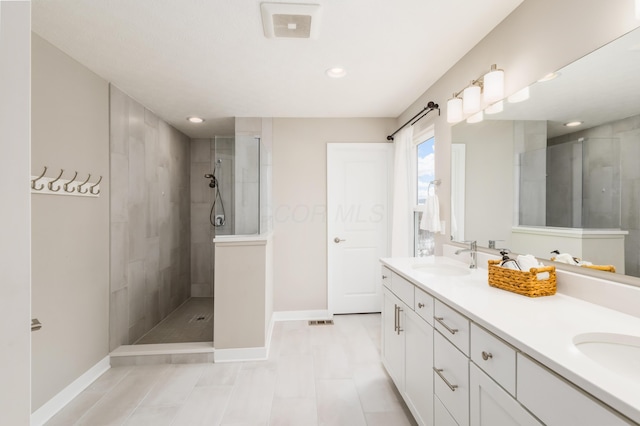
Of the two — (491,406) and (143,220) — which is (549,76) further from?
(143,220)

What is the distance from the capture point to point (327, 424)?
1.78 meters

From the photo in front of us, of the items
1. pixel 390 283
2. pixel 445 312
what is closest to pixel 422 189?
pixel 390 283

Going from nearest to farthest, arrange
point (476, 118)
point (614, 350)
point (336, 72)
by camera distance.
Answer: point (614, 350) → point (476, 118) → point (336, 72)

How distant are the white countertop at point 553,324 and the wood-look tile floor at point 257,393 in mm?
1022

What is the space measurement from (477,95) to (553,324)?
147 cm

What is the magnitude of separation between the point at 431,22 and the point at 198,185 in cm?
378

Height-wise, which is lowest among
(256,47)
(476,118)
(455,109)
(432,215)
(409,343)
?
(409,343)

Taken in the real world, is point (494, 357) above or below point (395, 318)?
above

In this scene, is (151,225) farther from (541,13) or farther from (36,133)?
(541,13)

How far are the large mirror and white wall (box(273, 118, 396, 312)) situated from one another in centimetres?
190


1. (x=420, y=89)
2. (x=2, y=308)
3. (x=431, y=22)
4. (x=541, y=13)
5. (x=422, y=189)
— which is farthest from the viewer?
(x=422, y=189)

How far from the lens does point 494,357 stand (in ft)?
3.36

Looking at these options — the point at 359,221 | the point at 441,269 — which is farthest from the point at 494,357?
the point at 359,221

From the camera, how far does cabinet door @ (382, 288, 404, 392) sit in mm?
1910
